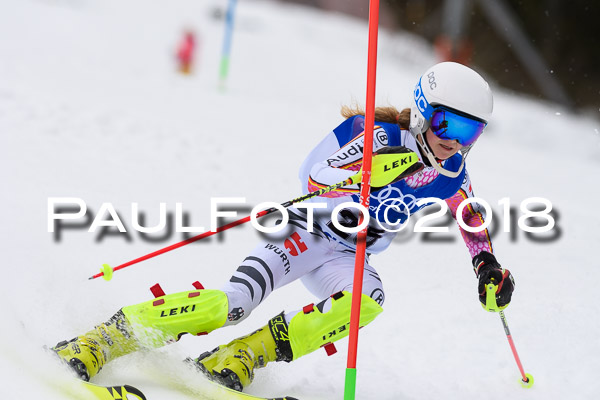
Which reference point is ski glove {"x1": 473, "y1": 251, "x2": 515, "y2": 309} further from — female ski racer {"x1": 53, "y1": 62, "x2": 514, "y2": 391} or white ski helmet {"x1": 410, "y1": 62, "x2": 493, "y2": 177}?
white ski helmet {"x1": 410, "y1": 62, "x2": 493, "y2": 177}

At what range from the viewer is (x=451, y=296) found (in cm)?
457

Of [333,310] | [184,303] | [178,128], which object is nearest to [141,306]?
[184,303]

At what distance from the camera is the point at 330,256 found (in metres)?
3.36

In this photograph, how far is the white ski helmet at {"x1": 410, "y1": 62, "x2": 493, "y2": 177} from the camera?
302 cm

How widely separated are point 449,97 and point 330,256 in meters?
0.88

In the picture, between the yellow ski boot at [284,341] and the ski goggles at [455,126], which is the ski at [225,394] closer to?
the yellow ski boot at [284,341]

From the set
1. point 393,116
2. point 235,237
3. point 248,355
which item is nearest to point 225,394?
point 248,355

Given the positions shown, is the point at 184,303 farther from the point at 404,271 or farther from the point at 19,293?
the point at 404,271

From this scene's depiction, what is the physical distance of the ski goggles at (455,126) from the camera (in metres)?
3.04

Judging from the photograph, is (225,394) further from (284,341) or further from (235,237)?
(235,237)

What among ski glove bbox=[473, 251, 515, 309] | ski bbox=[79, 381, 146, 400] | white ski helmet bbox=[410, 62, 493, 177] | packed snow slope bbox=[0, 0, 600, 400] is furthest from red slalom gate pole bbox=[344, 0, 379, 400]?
ski bbox=[79, 381, 146, 400]

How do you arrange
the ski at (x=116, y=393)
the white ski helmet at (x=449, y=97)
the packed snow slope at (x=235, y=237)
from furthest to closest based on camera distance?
the packed snow slope at (x=235, y=237)
the white ski helmet at (x=449, y=97)
the ski at (x=116, y=393)

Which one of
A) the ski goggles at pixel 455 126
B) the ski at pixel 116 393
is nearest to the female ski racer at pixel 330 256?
the ski goggles at pixel 455 126

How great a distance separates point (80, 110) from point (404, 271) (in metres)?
4.42
